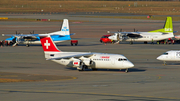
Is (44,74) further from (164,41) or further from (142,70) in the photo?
(164,41)

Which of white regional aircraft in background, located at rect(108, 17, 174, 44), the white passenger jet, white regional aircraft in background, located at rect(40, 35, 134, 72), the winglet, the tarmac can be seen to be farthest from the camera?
white regional aircraft in background, located at rect(108, 17, 174, 44)

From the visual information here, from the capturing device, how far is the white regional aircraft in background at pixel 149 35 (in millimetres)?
94625

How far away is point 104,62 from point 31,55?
26605 millimetres

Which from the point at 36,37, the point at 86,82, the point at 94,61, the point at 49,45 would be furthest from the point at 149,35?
the point at 86,82

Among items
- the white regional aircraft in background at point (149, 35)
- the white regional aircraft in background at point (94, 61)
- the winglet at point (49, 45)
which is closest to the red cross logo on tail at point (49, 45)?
the winglet at point (49, 45)

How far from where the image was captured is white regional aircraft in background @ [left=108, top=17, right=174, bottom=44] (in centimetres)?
9462

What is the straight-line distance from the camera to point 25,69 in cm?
5216

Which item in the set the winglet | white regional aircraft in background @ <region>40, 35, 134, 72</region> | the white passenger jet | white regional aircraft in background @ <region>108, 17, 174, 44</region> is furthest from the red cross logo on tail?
white regional aircraft in background @ <region>108, 17, 174, 44</region>

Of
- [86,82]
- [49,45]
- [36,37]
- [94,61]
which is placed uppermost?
[36,37]

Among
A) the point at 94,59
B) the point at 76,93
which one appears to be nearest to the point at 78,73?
the point at 94,59

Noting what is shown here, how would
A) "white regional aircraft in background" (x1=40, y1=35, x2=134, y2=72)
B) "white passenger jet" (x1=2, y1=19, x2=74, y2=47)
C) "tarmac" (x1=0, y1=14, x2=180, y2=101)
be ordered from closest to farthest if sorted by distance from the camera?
"tarmac" (x1=0, y1=14, x2=180, y2=101), "white regional aircraft in background" (x1=40, y1=35, x2=134, y2=72), "white passenger jet" (x1=2, y1=19, x2=74, y2=47)

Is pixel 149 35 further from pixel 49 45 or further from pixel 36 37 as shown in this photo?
pixel 49 45

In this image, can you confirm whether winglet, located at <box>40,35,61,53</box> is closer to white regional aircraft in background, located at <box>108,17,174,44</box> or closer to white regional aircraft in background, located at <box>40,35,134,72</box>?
white regional aircraft in background, located at <box>40,35,134,72</box>

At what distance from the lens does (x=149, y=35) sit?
95.3m
